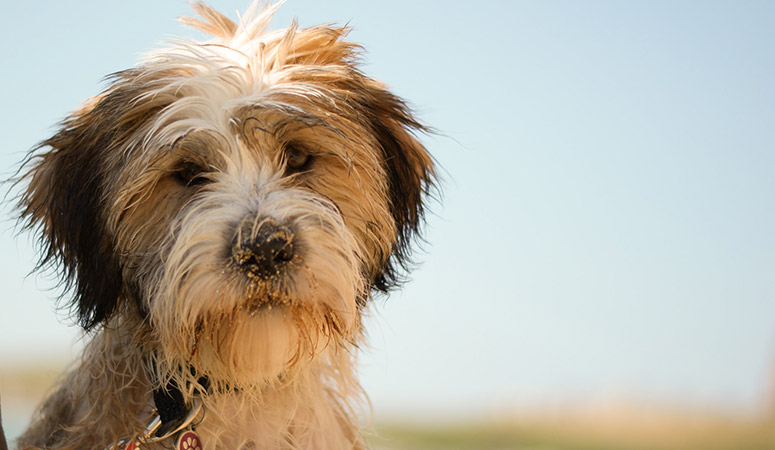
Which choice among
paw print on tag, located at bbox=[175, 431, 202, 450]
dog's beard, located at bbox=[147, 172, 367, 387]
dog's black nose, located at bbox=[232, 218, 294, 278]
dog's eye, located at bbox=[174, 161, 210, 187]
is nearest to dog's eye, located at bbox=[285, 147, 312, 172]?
dog's beard, located at bbox=[147, 172, 367, 387]

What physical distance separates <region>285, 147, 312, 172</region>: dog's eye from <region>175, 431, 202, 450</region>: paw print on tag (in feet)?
2.84

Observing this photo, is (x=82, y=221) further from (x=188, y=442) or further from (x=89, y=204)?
(x=188, y=442)

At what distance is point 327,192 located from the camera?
241 centimetres

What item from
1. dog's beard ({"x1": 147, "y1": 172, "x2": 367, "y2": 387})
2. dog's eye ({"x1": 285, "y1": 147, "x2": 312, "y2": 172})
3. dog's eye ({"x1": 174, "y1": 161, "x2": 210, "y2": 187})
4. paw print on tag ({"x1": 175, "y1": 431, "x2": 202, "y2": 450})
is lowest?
paw print on tag ({"x1": 175, "y1": 431, "x2": 202, "y2": 450})

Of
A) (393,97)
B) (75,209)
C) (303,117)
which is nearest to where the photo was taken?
(303,117)

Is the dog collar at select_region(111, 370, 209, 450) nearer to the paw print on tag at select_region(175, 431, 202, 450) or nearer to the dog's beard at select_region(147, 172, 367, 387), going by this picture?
the paw print on tag at select_region(175, 431, 202, 450)

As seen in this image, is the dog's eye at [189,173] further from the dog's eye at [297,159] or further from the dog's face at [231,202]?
the dog's eye at [297,159]

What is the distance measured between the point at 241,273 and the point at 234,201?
24cm

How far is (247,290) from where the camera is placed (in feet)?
6.55

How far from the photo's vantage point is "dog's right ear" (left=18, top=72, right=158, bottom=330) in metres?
2.37

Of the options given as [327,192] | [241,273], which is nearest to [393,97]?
[327,192]

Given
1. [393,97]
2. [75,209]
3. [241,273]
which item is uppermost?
[393,97]

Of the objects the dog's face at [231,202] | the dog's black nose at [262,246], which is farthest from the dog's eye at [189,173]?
the dog's black nose at [262,246]

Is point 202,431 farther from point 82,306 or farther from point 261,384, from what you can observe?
point 82,306
